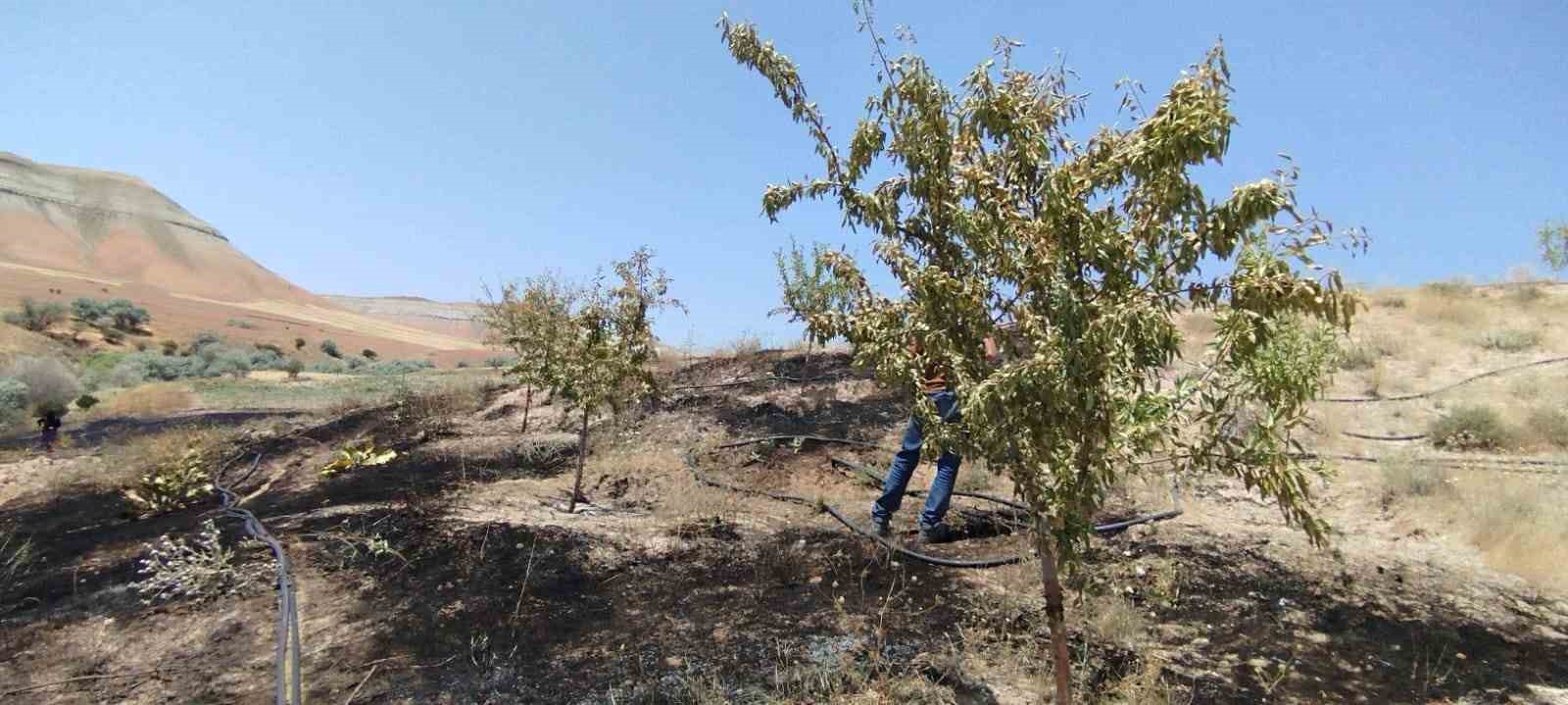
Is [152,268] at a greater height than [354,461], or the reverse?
[152,268]

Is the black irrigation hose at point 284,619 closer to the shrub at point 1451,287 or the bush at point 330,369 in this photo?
the shrub at point 1451,287

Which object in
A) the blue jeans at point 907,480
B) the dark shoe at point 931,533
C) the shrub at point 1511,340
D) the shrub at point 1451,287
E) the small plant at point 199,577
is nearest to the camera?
the small plant at point 199,577

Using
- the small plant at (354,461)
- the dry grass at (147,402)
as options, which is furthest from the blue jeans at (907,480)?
the dry grass at (147,402)

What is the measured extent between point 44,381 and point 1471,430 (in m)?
28.3

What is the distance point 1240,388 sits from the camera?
2764 mm

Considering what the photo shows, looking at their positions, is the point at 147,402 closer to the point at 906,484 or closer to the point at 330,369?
the point at 330,369

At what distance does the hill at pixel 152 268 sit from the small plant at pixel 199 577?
152ft

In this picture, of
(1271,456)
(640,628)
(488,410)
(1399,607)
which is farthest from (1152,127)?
(488,410)

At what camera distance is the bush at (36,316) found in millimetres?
32125

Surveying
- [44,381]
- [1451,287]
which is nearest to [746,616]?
[1451,287]

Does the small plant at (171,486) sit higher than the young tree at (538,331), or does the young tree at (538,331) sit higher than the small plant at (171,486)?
the young tree at (538,331)

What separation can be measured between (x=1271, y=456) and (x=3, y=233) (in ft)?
367

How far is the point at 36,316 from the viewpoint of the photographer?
3272 centimetres

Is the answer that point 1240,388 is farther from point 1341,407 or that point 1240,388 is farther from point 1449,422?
point 1341,407
